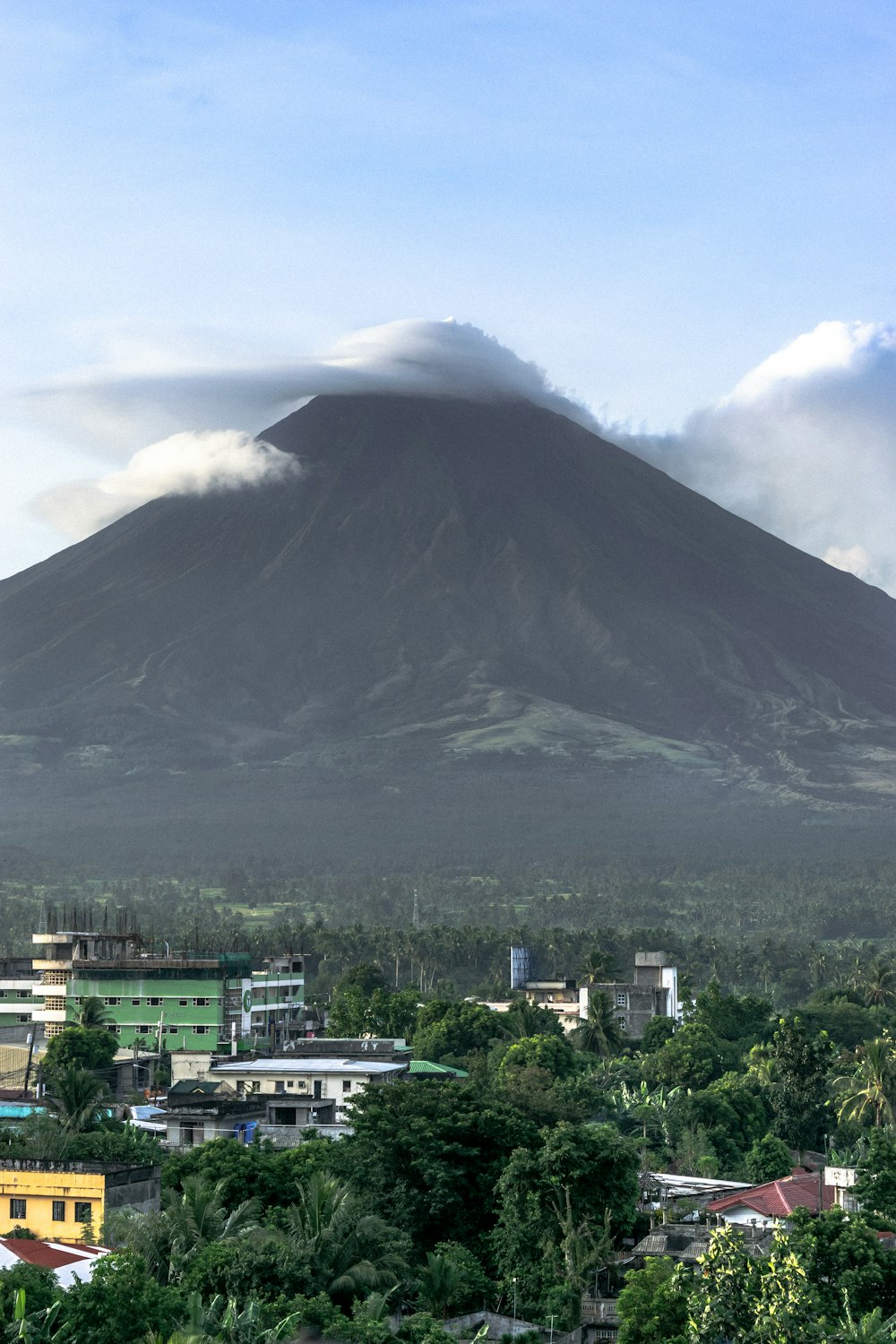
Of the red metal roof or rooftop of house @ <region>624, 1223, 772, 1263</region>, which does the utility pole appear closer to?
rooftop of house @ <region>624, 1223, 772, 1263</region>

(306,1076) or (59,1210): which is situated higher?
(306,1076)

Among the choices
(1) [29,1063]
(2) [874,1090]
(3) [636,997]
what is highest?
(3) [636,997]

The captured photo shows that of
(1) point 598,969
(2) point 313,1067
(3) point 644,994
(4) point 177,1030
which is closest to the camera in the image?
(2) point 313,1067

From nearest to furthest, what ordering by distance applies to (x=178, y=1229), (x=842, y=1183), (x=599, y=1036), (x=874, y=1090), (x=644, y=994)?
(x=178, y=1229), (x=842, y=1183), (x=874, y=1090), (x=599, y=1036), (x=644, y=994)

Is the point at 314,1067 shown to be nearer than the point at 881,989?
Yes

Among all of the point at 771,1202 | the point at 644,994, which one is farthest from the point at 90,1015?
the point at 771,1202

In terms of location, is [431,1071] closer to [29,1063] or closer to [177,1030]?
[29,1063]

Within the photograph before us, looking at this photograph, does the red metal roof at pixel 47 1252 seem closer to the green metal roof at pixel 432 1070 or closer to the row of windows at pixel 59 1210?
the row of windows at pixel 59 1210

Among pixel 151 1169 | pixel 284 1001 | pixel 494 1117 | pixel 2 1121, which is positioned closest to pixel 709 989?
pixel 284 1001
